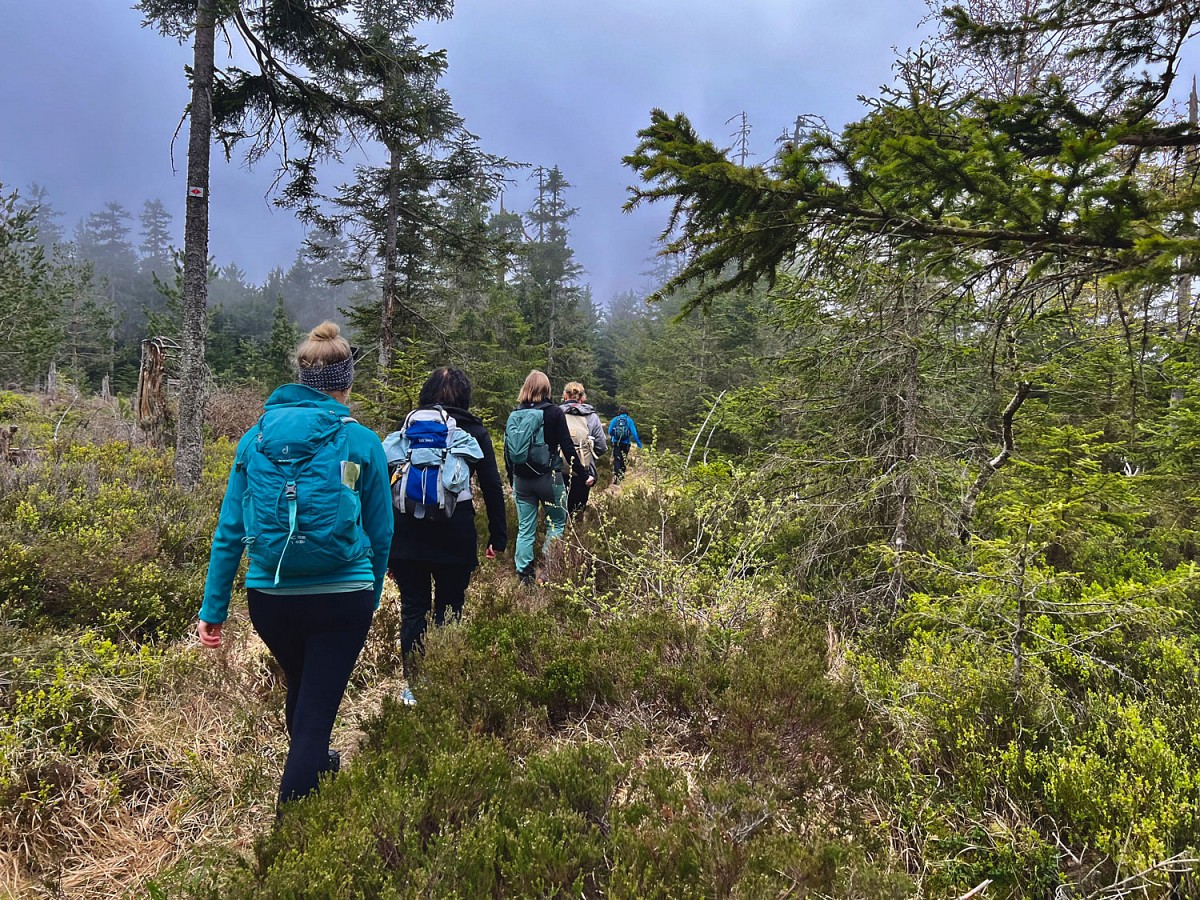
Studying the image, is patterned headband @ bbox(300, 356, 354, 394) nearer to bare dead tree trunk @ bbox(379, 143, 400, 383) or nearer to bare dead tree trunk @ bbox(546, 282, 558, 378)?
bare dead tree trunk @ bbox(379, 143, 400, 383)

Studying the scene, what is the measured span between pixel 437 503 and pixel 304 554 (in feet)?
3.89

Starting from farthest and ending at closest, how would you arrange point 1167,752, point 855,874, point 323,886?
point 1167,752, point 855,874, point 323,886

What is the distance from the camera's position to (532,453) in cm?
536

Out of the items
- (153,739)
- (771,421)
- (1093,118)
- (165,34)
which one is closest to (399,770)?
(153,739)

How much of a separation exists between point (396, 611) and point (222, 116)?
372 inches

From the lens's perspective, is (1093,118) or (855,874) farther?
(1093,118)

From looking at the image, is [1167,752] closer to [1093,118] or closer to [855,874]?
[855,874]

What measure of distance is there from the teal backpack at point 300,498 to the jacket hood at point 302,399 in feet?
0.19

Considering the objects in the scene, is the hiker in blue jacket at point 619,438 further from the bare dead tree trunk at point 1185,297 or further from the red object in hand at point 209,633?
the red object in hand at point 209,633

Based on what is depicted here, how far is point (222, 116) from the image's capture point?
919 centimetres

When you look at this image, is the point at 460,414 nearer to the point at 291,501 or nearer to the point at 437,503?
the point at 437,503

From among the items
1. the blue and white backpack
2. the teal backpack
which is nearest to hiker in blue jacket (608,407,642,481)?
the blue and white backpack

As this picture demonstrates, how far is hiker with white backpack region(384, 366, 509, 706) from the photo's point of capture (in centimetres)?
330

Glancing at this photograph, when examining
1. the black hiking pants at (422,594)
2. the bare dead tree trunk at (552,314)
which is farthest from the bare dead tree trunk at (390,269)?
the bare dead tree trunk at (552,314)
